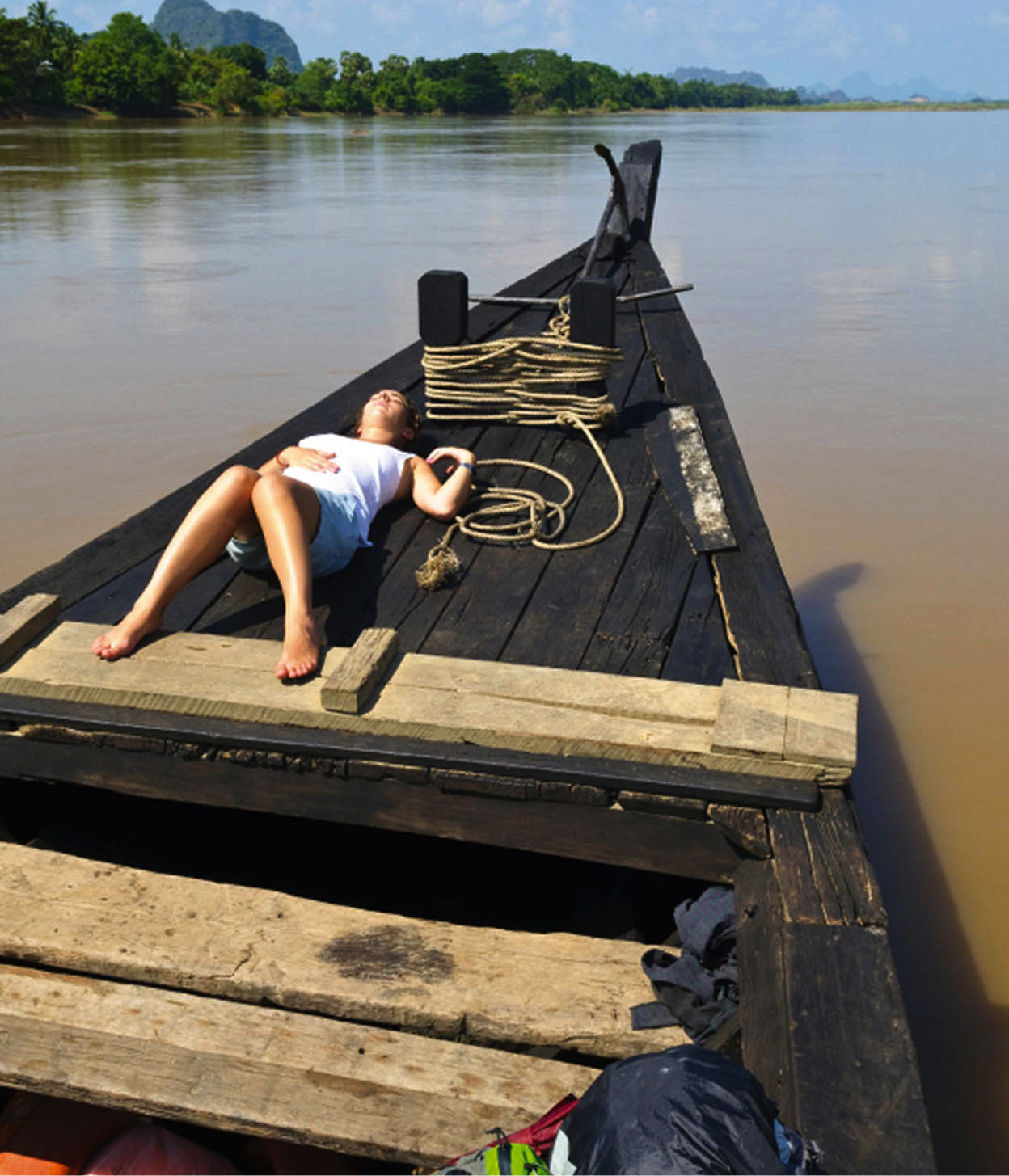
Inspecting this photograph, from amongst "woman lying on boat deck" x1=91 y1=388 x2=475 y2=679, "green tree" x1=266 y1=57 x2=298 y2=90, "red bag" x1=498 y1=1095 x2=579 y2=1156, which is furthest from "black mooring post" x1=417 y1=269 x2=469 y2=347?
"green tree" x1=266 y1=57 x2=298 y2=90

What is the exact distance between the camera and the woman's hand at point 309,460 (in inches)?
137

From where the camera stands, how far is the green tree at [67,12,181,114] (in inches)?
2399

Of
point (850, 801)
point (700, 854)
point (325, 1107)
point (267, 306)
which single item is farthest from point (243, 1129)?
point (267, 306)

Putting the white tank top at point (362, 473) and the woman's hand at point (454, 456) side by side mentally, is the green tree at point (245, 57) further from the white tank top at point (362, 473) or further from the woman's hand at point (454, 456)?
the white tank top at point (362, 473)

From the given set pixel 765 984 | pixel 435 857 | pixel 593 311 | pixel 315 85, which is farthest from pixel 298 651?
pixel 315 85

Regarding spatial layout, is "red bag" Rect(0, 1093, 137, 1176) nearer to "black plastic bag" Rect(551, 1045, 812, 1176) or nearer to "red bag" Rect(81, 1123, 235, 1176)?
"red bag" Rect(81, 1123, 235, 1176)

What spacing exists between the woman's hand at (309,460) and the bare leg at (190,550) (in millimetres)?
472

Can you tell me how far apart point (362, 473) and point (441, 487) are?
28 cm

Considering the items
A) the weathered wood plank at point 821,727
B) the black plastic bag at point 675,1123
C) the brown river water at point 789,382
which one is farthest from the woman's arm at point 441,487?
the black plastic bag at point 675,1123

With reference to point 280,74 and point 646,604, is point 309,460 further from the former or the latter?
point 280,74

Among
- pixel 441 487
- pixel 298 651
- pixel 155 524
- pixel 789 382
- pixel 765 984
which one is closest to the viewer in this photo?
pixel 765 984

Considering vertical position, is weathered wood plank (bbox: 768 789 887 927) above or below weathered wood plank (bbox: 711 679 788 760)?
below

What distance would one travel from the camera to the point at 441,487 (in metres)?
3.73

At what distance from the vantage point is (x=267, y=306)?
39.3 ft
